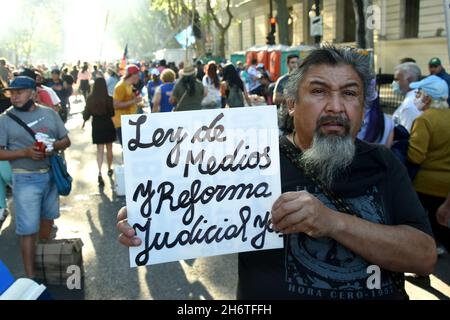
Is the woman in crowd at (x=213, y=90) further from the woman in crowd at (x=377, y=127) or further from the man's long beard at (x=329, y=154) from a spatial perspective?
the man's long beard at (x=329, y=154)

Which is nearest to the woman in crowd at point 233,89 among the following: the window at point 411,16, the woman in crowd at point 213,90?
the woman in crowd at point 213,90

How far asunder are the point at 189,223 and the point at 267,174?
33 cm

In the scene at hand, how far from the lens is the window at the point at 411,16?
23.8m

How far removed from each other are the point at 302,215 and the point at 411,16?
25.0 m

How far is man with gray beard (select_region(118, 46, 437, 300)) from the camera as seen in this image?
1776 millimetres

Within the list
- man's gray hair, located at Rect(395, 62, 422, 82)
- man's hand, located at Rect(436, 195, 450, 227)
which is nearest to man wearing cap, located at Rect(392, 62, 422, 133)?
man's gray hair, located at Rect(395, 62, 422, 82)

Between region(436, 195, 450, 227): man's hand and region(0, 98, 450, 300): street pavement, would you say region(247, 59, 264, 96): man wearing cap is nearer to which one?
region(0, 98, 450, 300): street pavement

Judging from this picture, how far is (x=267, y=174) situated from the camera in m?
1.80

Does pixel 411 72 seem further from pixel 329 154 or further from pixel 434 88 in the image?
pixel 329 154

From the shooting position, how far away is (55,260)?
4.43m

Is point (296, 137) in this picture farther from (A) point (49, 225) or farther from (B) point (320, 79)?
(A) point (49, 225)

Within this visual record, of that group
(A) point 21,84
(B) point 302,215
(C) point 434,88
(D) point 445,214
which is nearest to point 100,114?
(A) point 21,84
